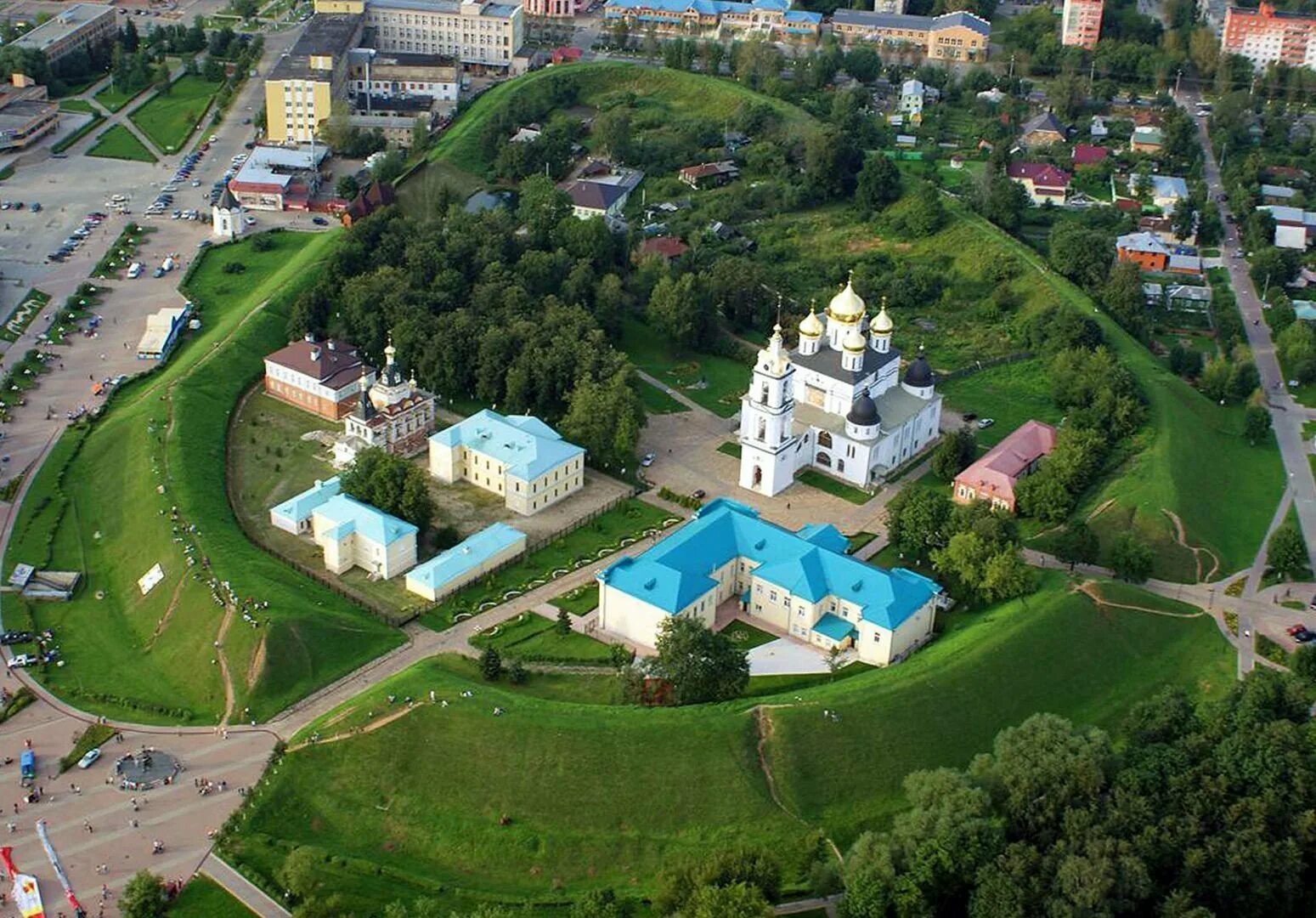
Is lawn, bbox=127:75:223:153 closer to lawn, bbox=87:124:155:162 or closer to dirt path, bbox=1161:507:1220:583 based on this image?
lawn, bbox=87:124:155:162

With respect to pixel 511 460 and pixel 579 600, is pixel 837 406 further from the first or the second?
pixel 579 600

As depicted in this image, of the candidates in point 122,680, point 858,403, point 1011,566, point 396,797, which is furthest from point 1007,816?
point 122,680

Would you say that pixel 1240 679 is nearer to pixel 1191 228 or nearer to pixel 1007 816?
pixel 1007 816

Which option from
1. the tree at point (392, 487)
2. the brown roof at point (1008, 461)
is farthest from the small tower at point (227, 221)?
the brown roof at point (1008, 461)

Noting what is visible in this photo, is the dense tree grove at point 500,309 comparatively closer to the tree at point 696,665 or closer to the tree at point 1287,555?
the tree at point 696,665

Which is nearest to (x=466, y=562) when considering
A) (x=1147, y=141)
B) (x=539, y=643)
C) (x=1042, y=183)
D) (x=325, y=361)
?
(x=539, y=643)

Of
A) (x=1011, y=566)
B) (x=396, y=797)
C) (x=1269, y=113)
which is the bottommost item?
(x=396, y=797)

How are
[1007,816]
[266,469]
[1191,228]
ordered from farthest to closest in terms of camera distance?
[1191,228] < [266,469] < [1007,816]

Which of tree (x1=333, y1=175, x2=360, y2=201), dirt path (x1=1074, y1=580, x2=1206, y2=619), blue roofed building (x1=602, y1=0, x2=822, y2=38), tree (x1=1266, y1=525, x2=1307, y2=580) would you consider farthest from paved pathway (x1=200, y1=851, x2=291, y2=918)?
blue roofed building (x1=602, y1=0, x2=822, y2=38)
